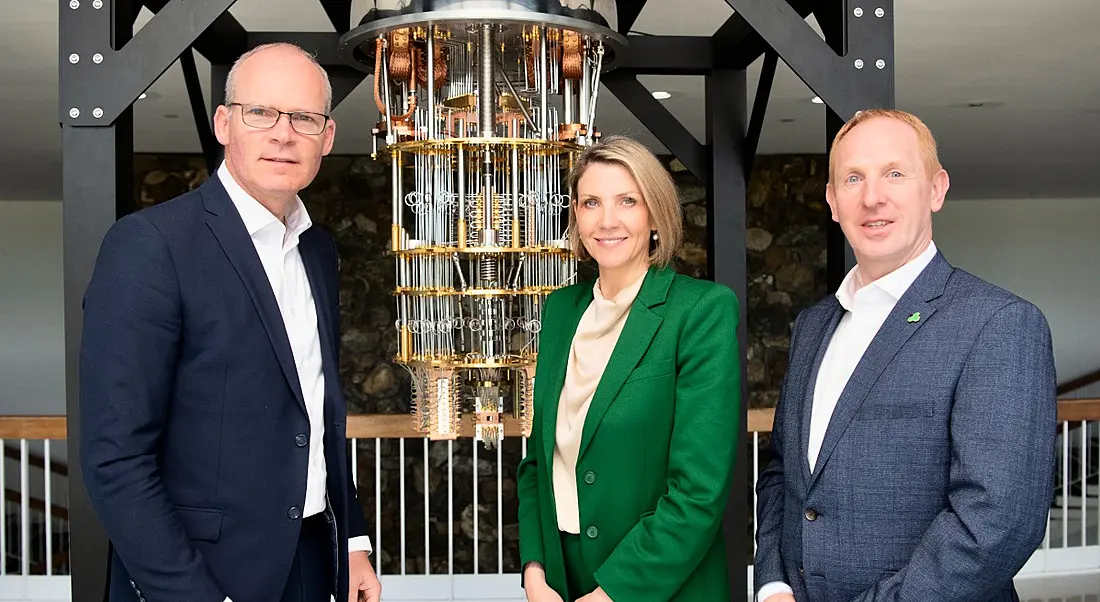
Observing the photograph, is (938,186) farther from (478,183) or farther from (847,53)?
(478,183)

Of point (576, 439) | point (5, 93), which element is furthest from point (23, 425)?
point (576, 439)

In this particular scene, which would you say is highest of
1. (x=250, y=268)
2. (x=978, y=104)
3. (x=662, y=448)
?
(x=978, y=104)

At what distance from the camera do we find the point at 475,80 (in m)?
2.54

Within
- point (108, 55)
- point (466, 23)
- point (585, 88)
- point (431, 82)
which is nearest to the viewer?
point (108, 55)

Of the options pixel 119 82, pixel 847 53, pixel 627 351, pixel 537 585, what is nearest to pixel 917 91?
pixel 847 53

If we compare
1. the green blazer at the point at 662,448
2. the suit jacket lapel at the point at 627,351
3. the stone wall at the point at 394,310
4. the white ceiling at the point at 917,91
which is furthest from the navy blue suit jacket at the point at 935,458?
the stone wall at the point at 394,310

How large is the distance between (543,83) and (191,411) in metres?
1.20

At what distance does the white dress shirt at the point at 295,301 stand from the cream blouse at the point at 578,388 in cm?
46

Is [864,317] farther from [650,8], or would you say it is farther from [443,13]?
[650,8]

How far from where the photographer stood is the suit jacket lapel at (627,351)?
76.1 inches

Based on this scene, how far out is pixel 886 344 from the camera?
168 centimetres

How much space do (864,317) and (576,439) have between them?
59 centimetres

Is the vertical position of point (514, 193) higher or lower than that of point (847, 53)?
lower

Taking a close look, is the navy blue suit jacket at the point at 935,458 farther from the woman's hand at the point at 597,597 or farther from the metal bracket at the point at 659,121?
the metal bracket at the point at 659,121
